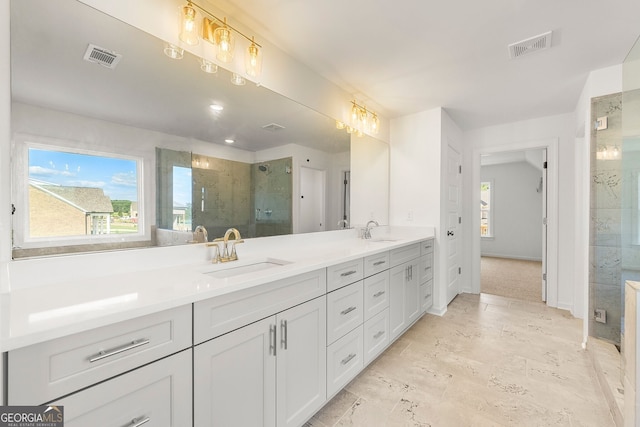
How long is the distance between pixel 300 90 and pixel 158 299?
5.95ft

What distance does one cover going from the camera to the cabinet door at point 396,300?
2285 mm

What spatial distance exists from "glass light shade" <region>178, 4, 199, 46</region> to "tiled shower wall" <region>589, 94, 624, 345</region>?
10.2 ft

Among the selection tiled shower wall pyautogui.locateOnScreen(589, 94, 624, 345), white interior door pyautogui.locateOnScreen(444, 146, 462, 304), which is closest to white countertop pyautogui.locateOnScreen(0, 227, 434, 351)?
white interior door pyautogui.locateOnScreen(444, 146, 462, 304)

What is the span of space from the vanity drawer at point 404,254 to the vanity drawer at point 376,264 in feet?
0.31

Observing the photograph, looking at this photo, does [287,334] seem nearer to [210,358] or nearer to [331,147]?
[210,358]

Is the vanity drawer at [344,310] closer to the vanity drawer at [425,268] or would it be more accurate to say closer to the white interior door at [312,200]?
the white interior door at [312,200]

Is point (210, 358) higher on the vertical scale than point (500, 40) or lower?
lower

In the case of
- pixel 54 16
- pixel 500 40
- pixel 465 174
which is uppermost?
pixel 500 40

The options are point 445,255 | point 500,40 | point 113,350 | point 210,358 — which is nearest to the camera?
point 113,350

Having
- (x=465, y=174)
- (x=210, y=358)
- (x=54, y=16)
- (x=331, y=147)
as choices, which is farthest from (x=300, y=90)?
(x=465, y=174)

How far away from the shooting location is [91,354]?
31.9 inches

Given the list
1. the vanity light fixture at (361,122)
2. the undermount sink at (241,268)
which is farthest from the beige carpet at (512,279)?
the undermount sink at (241,268)

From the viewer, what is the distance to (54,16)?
1.13m

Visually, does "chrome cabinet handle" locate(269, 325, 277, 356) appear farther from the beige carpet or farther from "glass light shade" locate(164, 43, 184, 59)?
the beige carpet
